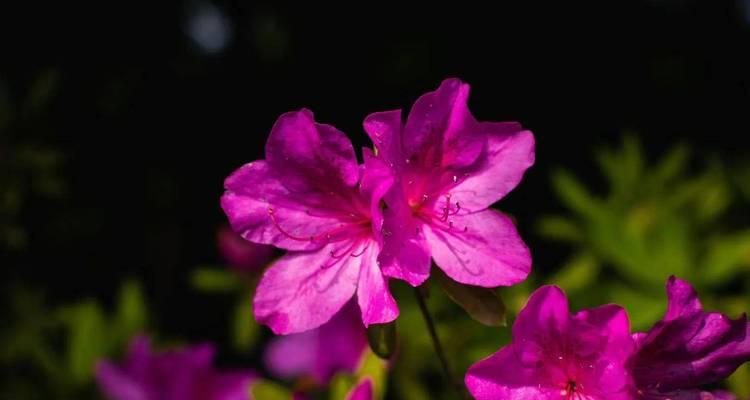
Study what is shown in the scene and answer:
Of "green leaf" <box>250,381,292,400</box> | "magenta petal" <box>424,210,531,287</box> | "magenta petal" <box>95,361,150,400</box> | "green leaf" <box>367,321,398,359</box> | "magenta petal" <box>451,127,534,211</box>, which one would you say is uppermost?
"magenta petal" <box>451,127,534,211</box>

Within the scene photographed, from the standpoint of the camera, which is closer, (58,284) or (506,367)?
(506,367)

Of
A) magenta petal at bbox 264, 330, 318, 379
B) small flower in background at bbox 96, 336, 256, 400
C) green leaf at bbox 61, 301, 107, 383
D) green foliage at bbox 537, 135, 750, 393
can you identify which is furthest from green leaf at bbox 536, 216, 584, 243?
green leaf at bbox 61, 301, 107, 383

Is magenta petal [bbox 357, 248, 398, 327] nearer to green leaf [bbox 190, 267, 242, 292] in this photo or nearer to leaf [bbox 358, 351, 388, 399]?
leaf [bbox 358, 351, 388, 399]

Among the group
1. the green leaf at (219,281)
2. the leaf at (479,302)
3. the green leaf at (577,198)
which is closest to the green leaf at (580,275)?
the green leaf at (577,198)

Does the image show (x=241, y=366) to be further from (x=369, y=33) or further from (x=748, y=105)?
(x=748, y=105)

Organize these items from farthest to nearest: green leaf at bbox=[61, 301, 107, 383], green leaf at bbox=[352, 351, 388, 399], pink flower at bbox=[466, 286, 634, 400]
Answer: green leaf at bbox=[61, 301, 107, 383]
green leaf at bbox=[352, 351, 388, 399]
pink flower at bbox=[466, 286, 634, 400]

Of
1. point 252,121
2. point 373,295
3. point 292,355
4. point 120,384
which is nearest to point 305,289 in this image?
point 373,295

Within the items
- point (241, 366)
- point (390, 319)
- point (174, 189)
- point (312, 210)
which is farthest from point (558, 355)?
point (174, 189)
